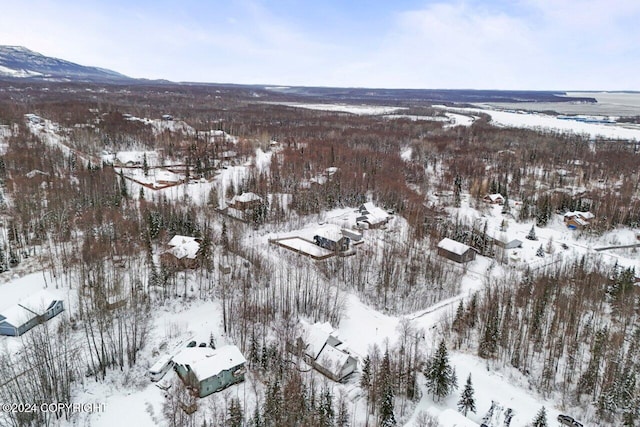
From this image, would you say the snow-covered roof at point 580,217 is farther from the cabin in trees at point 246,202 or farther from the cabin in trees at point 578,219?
the cabin in trees at point 246,202

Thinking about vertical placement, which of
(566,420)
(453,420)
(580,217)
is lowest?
(566,420)

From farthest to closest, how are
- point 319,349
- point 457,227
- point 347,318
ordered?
point 457,227 → point 347,318 → point 319,349

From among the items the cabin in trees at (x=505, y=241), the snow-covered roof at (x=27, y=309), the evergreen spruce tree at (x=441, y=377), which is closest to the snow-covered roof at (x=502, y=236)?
the cabin in trees at (x=505, y=241)

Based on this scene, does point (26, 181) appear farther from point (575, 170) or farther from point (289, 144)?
point (575, 170)

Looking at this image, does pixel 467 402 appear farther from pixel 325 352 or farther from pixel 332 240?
pixel 332 240

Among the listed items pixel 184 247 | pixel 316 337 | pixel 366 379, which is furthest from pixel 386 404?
pixel 184 247

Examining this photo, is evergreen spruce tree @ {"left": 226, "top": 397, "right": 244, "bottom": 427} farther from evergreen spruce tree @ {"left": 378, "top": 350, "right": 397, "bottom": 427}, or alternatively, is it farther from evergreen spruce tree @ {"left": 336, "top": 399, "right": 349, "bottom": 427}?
evergreen spruce tree @ {"left": 378, "top": 350, "right": 397, "bottom": 427}

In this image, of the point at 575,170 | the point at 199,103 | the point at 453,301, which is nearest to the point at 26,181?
the point at 453,301

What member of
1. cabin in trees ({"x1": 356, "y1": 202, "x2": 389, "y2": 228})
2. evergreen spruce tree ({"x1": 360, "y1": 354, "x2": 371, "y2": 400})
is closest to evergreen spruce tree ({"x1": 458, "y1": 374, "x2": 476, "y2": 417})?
evergreen spruce tree ({"x1": 360, "y1": 354, "x2": 371, "y2": 400})
